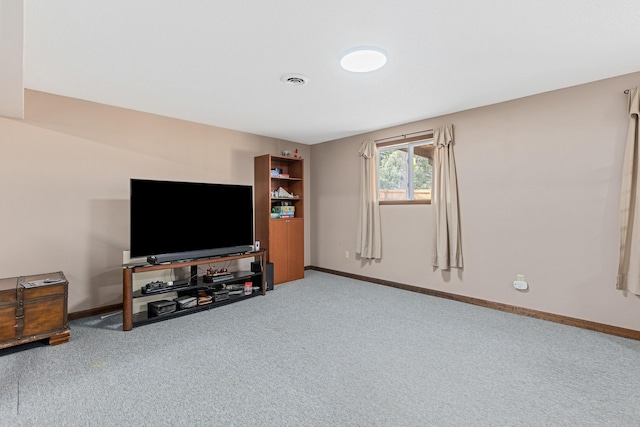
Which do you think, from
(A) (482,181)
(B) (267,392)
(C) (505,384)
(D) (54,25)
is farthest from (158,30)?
(A) (482,181)

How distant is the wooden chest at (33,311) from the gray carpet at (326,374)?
0.13 meters

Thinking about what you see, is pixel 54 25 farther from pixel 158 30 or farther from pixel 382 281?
pixel 382 281

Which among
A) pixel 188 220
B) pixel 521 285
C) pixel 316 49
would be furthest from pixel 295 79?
pixel 521 285

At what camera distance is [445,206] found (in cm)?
396

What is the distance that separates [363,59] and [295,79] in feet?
2.36

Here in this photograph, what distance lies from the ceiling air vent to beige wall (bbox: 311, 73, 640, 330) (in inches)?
82.6

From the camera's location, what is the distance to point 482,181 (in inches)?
146

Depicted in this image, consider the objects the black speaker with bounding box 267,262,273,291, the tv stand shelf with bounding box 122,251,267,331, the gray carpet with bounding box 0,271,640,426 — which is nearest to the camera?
the gray carpet with bounding box 0,271,640,426

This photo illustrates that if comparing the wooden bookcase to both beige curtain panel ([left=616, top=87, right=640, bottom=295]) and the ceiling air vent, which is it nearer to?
the ceiling air vent

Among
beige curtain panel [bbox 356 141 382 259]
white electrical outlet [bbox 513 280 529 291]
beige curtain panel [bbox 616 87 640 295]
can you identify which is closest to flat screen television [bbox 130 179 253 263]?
beige curtain panel [bbox 356 141 382 259]

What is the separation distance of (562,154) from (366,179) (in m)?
2.50

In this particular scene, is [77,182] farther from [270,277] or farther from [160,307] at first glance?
[270,277]

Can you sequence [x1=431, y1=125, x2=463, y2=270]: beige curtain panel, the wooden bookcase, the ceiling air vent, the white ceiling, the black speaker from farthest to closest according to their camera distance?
the wooden bookcase → the black speaker → [x1=431, y1=125, x2=463, y2=270]: beige curtain panel → the ceiling air vent → the white ceiling

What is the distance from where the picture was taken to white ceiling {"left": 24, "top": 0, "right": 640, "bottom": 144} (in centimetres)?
189
